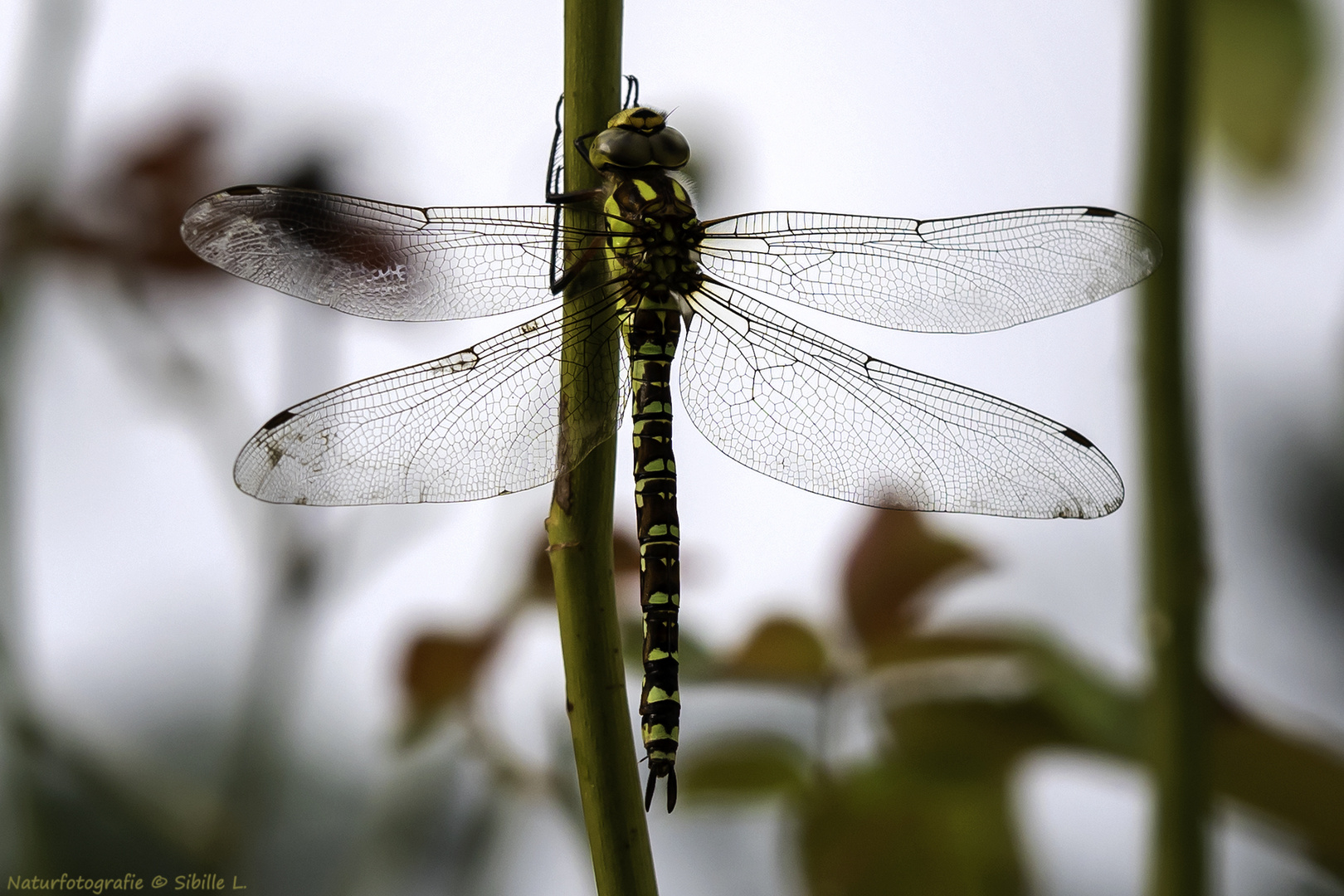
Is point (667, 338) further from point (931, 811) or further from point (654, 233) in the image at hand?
point (931, 811)

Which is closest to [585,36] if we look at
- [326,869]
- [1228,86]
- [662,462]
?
[662,462]

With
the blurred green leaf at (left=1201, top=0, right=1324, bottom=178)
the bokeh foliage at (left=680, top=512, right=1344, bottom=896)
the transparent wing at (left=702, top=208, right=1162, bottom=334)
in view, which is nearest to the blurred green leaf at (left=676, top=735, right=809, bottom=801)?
the bokeh foliage at (left=680, top=512, right=1344, bottom=896)

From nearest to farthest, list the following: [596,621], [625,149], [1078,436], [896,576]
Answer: [596,621], [625,149], [1078,436], [896,576]

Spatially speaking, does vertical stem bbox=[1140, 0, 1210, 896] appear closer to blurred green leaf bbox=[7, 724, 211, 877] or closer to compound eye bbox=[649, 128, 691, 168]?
compound eye bbox=[649, 128, 691, 168]

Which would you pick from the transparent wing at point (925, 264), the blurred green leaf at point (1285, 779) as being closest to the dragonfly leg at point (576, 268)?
the transparent wing at point (925, 264)

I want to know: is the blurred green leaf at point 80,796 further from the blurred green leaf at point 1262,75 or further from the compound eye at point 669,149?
the blurred green leaf at point 1262,75

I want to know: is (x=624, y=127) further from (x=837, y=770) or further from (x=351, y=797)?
(x=351, y=797)

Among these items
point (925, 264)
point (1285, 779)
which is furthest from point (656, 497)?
point (1285, 779)
